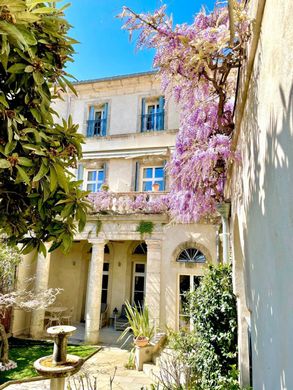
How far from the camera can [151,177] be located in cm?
1259

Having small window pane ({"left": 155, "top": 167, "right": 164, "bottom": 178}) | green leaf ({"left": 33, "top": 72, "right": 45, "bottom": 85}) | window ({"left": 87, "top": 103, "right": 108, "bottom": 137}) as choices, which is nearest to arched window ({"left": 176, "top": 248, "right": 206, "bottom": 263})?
small window pane ({"left": 155, "top": 167, "right": 164, "bottom": 178})

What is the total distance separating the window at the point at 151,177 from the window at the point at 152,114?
185 centimetres

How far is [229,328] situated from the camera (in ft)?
17.0

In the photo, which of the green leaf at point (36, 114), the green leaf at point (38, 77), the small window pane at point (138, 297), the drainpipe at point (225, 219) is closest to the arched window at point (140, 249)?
the small window pane at point (138, 297)

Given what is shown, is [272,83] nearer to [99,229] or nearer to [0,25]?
[0,25]

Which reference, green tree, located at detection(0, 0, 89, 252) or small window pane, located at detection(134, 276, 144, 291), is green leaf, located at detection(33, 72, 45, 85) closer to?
green tree, located at detection(0, 0, 89, 252)

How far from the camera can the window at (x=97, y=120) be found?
44.7ft

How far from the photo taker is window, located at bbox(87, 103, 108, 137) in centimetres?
1363

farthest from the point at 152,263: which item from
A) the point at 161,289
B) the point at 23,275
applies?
the point at 23,275

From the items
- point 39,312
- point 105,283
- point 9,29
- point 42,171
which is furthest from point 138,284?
point 9,29

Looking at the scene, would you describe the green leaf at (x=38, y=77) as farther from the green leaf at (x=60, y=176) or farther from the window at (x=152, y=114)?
the window at (x=152, y=114)

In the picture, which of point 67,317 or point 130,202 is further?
point 67,317

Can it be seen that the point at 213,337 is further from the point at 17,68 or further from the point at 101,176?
the point at 101,176

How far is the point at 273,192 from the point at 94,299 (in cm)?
1047
